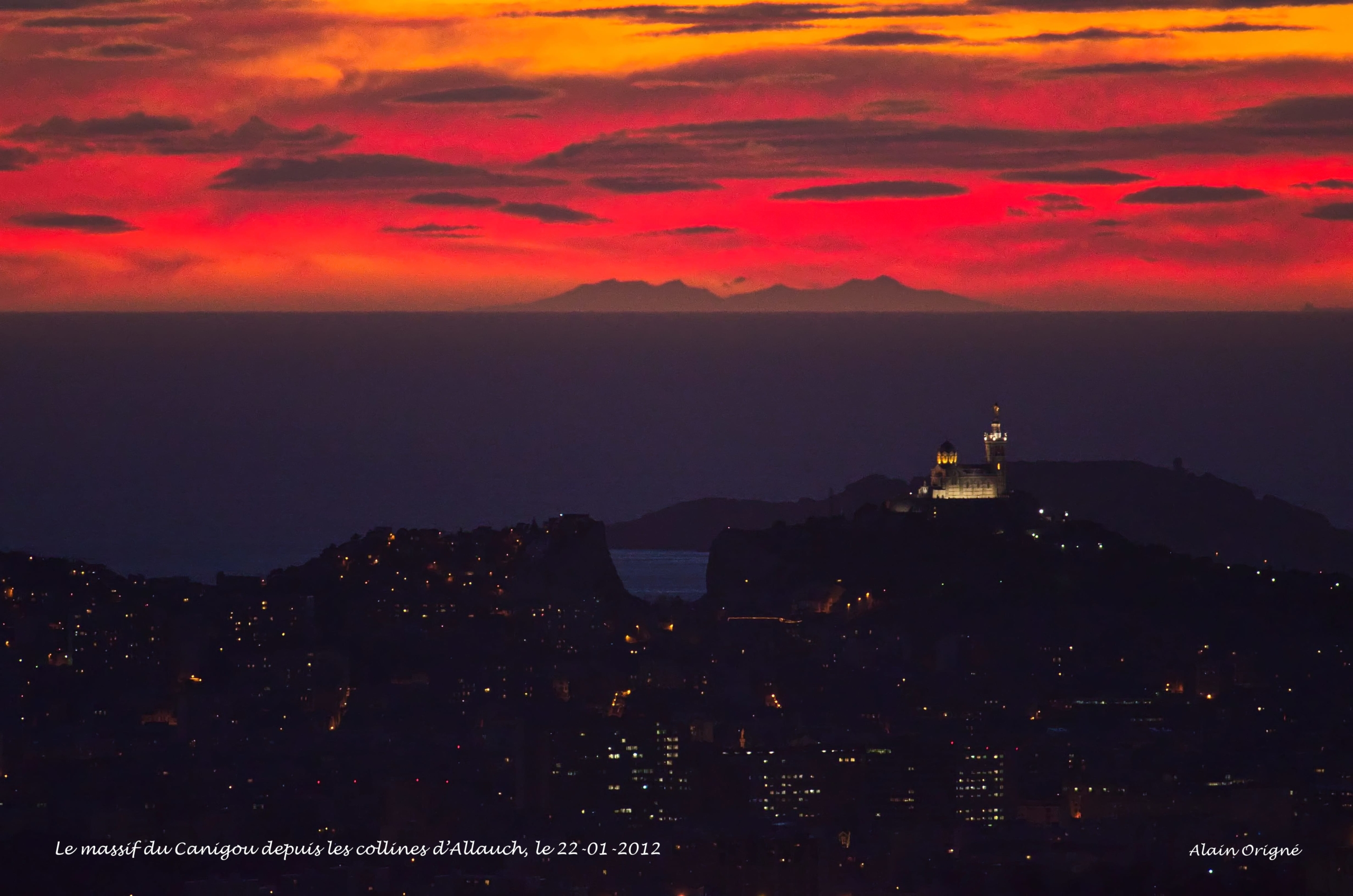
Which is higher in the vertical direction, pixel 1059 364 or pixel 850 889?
pixel 850 889

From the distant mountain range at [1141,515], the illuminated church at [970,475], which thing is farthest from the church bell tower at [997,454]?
the distant mountain range at [1141,515]

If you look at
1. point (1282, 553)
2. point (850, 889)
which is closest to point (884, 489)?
point (1282, 553)

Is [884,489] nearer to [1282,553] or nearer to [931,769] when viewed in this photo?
[1282,553]

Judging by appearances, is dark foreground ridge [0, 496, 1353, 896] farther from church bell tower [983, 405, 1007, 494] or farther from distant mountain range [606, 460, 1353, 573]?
distant mountain range [606, 460, 1353, 573]

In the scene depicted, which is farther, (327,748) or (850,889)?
(327,748)

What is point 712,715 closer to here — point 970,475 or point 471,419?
point 970,475

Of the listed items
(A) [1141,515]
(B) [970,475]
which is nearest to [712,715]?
(B) [970,475]

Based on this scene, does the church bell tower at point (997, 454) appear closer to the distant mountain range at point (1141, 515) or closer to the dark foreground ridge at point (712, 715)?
the dark foreground ridge at point (712, 715)
